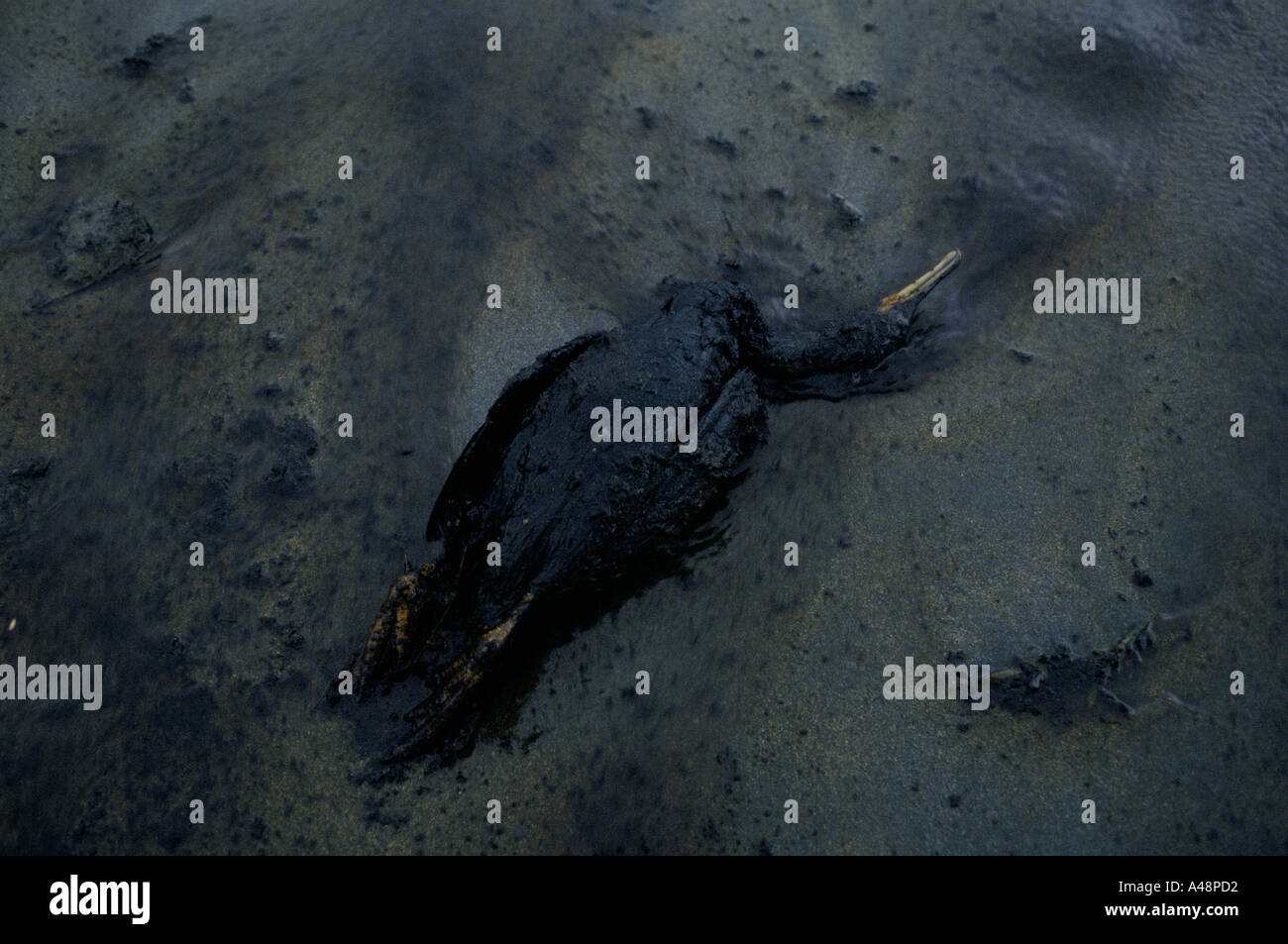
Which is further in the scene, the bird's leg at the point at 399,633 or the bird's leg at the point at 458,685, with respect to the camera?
the bird's leg at the point at 399,633

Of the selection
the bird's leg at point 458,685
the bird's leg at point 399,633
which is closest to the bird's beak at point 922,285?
the bird's leg at point 458,685

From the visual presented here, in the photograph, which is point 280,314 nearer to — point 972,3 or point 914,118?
point 914,118

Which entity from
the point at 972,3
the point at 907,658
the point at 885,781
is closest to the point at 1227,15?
the point at 972,3

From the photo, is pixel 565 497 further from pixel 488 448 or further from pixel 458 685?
pixel 458 685

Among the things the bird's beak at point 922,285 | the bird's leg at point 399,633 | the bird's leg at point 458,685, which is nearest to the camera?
the bird's leg at point 458,685

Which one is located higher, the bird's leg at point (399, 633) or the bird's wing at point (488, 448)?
the bird's wing at point (488, 448)

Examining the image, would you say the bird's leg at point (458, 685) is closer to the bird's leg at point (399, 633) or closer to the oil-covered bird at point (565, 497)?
the oil-covered bird at point (565, 497)

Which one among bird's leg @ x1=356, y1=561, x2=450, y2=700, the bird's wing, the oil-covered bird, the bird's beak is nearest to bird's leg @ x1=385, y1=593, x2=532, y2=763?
the oil-covered bird

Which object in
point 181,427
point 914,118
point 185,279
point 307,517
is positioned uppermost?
point 914,118
